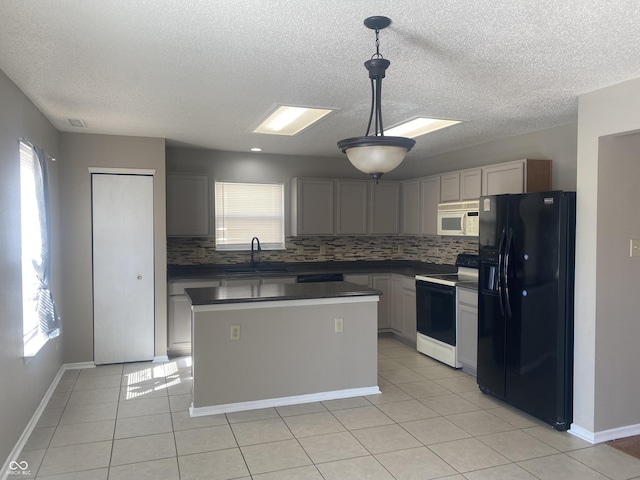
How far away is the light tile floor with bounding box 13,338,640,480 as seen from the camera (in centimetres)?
283

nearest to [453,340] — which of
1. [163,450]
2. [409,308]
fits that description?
[409,308]

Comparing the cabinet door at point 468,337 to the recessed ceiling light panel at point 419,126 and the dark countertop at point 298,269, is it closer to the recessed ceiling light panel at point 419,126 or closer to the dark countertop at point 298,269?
the dark countertop at point 298,269

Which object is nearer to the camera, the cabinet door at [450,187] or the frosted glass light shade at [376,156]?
the frosted glass light shade at [376,156]

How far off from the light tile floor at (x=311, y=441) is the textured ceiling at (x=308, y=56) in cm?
244

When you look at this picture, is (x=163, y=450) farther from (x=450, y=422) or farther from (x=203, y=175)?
(x=203, y=175)

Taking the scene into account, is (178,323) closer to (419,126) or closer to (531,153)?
(419,126)

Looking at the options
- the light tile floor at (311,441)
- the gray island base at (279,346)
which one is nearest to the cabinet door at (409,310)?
the light tile floor at (311,441)

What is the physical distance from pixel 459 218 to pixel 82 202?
13.1ft

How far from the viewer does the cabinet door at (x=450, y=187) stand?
5.31 m

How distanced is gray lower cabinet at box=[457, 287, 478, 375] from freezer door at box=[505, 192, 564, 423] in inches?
29.9

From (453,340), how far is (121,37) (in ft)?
13.2

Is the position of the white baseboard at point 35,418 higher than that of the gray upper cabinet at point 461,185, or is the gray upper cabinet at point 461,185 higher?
the gray upper cabinet at point 461,185

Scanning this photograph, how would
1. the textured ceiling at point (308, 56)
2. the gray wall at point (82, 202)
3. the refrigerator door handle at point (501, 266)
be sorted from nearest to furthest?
the textured ceiling at point (308, 56) < the refrigerator door handle at point (501, 266) < the gray wall at point (82, 202)

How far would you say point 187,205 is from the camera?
5625mm
